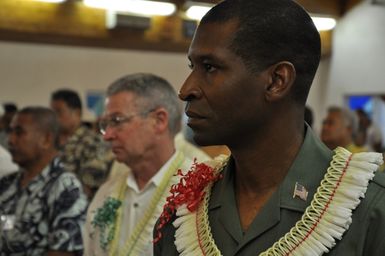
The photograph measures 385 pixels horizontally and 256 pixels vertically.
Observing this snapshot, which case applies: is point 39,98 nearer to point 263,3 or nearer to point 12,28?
point 12,28

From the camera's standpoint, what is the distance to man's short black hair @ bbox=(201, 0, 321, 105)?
0.99 metres

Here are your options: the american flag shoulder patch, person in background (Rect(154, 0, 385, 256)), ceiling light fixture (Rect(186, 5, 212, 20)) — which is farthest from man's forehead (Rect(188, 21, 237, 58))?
the american flag shoulder patch

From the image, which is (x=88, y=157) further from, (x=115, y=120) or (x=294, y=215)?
(x=294, y=215)

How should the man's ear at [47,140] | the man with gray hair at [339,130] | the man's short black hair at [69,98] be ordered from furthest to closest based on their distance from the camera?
the man's short black hair at [69,98] → the man with gray hair at [339,130] → the man's ear at [47,140]

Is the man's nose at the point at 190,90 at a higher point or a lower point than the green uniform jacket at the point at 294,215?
higher

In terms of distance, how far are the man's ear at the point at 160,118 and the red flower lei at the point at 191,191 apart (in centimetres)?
83

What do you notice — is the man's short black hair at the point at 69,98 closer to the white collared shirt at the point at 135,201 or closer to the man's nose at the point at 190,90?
the white collared shirt at the point at 135,201

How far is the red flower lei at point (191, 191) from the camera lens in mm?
1172

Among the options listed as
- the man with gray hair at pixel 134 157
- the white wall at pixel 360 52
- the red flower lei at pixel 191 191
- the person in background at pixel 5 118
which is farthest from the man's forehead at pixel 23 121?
the white wall at pixel 360 52

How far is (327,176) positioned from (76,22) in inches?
198

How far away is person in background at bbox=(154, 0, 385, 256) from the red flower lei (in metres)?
0.10

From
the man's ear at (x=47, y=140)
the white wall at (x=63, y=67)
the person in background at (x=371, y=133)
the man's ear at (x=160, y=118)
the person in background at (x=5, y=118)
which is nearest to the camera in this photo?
the man's ear at (x=160, y=118)

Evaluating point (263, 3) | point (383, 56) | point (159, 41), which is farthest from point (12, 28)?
point (263, 3)

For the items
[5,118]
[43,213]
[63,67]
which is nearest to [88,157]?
[43,213]
